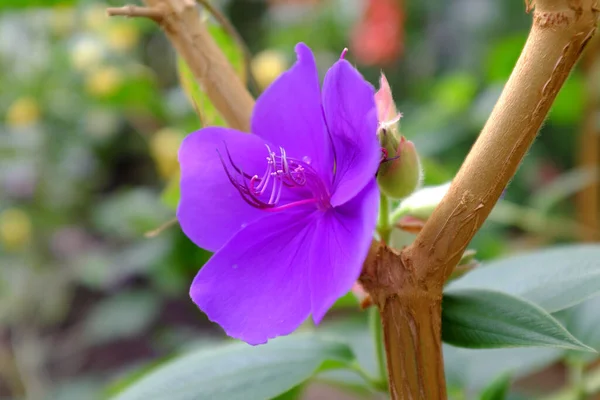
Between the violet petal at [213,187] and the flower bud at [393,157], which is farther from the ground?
the flower bud at [393,157]

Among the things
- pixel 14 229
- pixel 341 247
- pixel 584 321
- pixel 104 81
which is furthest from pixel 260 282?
pixel 14 229

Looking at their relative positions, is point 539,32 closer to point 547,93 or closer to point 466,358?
point 547,93

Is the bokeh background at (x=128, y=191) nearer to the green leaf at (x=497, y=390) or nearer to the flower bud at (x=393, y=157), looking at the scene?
the green leaf at (x=497, y=390)

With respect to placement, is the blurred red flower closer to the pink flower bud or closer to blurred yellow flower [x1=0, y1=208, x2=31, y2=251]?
blurred yellow flower [x1=0, y1=208, x2=31, y2=251]

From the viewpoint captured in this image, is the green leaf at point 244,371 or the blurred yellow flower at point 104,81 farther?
the blurred yellow flower at point 104,81

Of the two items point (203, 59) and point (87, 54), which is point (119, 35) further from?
point (203, 59)

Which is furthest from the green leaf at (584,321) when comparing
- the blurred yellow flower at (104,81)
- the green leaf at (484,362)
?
the blurred yellow flower at (104,81)
